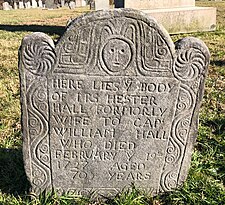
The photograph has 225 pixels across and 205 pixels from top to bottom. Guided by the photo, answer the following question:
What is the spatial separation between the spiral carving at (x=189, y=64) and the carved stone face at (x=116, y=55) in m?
0.39

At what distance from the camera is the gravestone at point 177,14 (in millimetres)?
8953

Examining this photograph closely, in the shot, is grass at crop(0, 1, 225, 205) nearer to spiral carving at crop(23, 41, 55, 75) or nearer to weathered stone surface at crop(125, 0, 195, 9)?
spiral carving at crop(23, 41, 55, 75)

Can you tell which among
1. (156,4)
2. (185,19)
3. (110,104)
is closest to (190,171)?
(110,104)

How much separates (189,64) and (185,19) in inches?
282

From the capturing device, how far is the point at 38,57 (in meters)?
2.41

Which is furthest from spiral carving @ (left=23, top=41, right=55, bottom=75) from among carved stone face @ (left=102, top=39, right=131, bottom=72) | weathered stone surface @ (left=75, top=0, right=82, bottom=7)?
weathered stone surface @ (left=75, top=0, right=82, bottom=7)

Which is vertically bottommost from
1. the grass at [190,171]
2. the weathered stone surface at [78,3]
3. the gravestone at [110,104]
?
the grass at [190,171]

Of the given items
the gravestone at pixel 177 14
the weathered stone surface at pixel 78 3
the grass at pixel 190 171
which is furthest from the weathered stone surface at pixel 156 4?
the weathered stone surface at pixel 78 3

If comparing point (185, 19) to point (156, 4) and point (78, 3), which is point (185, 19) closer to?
point (156, 4)

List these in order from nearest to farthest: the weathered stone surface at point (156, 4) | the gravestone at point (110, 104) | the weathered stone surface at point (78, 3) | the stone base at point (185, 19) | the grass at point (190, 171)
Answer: the gravestone at point (110, 104) < the grass at point (190, 171) < the stone base at point (185, 19) < the weathered stone surface at point (156, 4) < the weathered stone surface at point (78, 3)

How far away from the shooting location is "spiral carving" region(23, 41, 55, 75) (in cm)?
239

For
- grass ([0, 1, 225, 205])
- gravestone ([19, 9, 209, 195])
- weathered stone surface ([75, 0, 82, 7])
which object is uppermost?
weathered stone surface ([75, 0, 82, 7])

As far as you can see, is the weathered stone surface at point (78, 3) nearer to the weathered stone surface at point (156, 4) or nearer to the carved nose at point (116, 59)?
the weathered stone surface at point (156, 4)

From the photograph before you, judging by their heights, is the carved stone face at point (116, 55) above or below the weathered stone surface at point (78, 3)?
below
